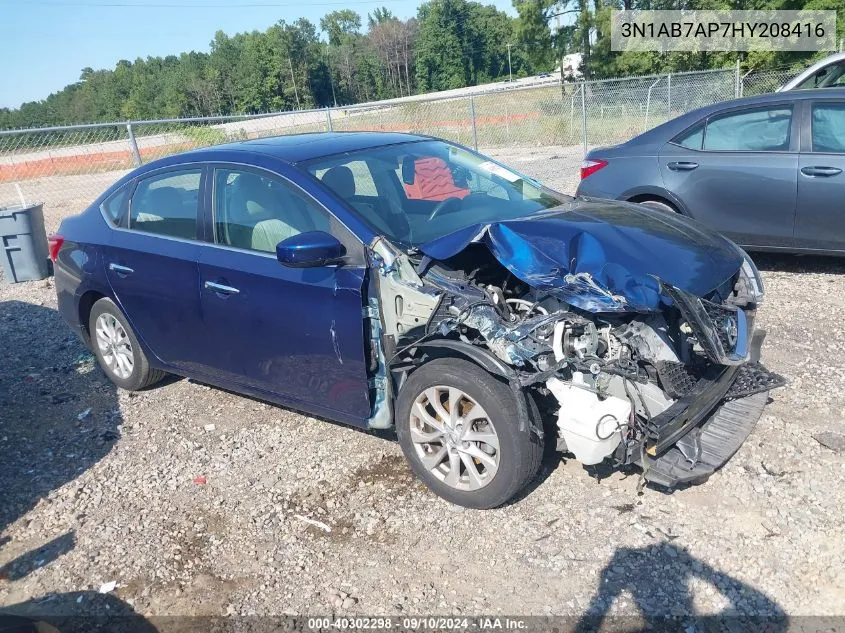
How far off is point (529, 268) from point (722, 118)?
422cm

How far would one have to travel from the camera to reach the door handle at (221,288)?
410 cm

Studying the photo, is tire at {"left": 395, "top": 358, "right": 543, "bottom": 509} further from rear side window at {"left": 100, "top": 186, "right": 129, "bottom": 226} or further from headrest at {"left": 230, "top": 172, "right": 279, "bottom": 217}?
rear side window at {"left": 100, "top": 186, "right": 129, "bottom": 226}

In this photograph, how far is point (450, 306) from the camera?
3395 millimetres

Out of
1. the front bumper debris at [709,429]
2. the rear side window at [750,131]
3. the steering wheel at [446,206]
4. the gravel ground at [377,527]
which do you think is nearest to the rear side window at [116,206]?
the gravel ground at [377,527]

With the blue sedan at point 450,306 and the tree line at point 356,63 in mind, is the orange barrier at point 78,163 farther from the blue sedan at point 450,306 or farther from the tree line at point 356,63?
the tree line at point 356,63

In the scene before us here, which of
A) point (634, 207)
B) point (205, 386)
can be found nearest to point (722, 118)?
point (634, 207)

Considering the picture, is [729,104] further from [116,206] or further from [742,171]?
[116,206]

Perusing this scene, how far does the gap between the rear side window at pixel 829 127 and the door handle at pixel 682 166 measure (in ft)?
3.26

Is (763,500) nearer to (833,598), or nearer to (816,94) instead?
(833,598)

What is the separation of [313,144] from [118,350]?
225 cm

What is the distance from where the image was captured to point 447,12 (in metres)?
86.6

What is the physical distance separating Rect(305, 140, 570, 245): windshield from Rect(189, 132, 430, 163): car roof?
0.10 metres

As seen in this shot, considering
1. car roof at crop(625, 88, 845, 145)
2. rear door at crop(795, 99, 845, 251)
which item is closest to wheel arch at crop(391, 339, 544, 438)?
rear door at crop(795, 99, 845, 251)

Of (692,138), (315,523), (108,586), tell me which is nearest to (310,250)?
(315,523)
